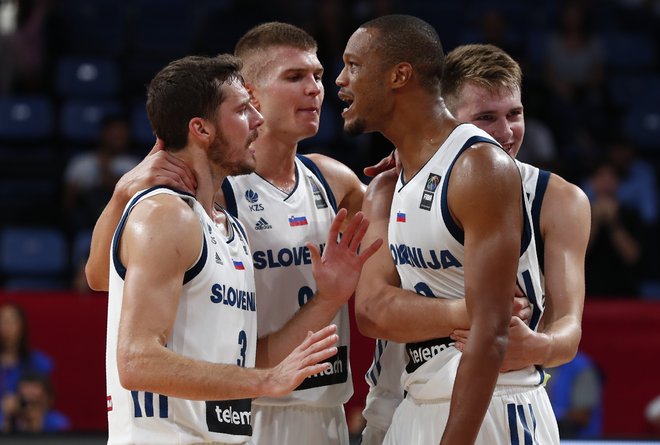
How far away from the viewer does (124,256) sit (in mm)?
4031

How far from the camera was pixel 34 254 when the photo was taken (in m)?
10.7

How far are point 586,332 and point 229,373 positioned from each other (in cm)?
562

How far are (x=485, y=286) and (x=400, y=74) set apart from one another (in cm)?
106

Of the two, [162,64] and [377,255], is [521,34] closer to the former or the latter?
[162,64]

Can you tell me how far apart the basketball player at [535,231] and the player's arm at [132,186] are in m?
0.92

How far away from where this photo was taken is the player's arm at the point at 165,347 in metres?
3.76

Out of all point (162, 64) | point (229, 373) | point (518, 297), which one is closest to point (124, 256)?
point (229, 373)

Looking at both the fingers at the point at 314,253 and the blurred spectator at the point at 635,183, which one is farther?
the blurred spectator at the point at 635,183

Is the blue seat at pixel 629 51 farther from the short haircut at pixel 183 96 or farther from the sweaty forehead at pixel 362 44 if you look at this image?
the short haircut at pixel 183 96

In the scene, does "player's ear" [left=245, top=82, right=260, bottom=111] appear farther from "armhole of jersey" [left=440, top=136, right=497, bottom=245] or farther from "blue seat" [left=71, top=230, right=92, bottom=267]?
"blue seat" [left=71, top=230, right=92, bottom=267]

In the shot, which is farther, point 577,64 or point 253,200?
point 577,64

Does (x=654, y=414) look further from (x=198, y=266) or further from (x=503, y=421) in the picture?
(x=198, y=266)

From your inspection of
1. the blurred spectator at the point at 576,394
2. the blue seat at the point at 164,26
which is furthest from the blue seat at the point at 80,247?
the blurred spectator at the point at 576,394

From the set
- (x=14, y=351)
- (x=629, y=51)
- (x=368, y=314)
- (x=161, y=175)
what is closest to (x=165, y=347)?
(x=161, y=175)
